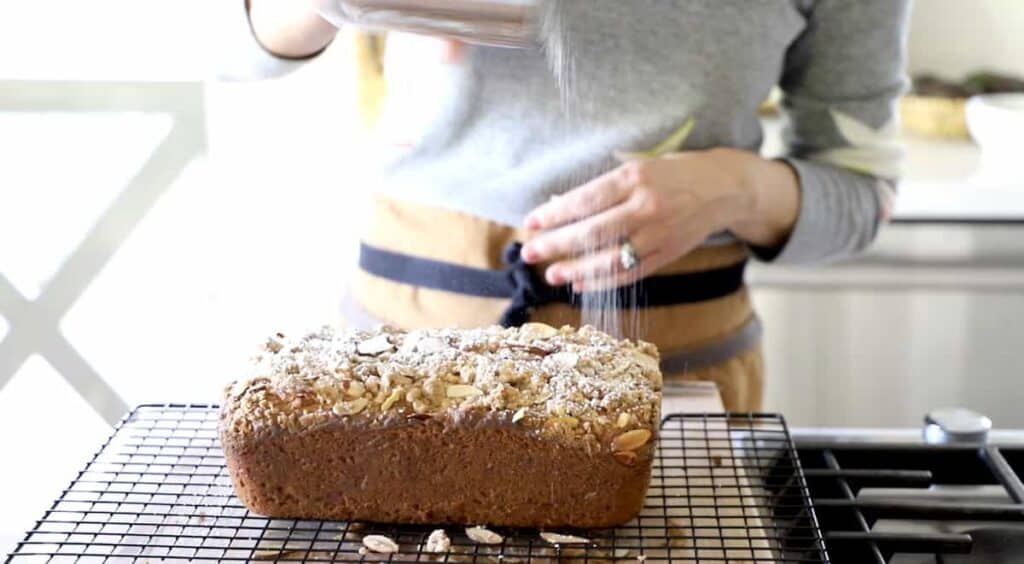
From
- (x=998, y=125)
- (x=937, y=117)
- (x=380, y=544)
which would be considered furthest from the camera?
(x=937, y=117)

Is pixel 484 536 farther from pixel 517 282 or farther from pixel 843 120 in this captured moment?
pixel 843 120

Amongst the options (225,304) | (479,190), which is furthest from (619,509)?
(225,304)

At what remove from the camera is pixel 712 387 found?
921mm

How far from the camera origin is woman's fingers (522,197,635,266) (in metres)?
0.92

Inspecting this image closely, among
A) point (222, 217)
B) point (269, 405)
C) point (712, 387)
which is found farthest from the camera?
point (222, 217)

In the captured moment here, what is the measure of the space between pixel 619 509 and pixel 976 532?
0.69 feet

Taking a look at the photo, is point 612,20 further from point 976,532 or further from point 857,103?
point 976,532

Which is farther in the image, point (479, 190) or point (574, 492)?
point (479, 190)

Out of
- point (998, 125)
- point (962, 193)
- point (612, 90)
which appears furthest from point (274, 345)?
point (998, 125)

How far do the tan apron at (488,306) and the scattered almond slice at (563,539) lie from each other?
0.32m

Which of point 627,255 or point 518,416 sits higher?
point 518,416

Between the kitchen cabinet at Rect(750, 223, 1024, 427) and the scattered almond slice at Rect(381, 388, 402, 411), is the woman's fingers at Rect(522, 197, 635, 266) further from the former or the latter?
the kitchen cabinet at Rect(750, 223, 1024, 427)

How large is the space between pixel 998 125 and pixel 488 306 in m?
1.03

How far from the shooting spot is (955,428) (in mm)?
785
